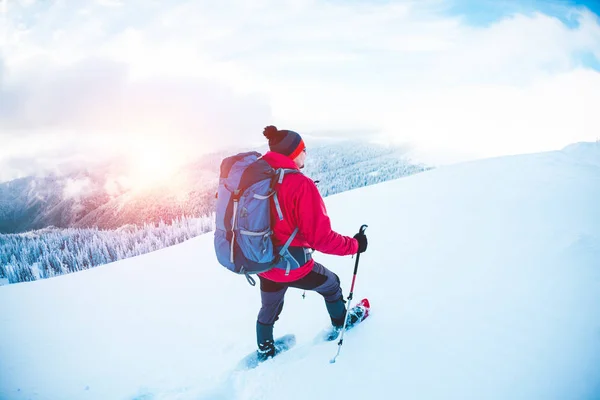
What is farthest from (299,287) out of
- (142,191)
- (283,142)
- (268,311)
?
(142,191)

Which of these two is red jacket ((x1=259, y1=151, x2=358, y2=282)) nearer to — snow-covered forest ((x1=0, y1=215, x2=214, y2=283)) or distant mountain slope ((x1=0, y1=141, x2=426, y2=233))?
distant mountain slope ((x1=0, y1=141, x2=426, y2=233))

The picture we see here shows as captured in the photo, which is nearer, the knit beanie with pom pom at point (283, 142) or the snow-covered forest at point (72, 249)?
the knit beanie with pom pom at point (283, 142)

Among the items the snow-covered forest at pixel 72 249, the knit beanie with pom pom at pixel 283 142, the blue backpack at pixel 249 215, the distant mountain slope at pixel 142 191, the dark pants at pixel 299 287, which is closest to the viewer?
the blue backpack at pixel 249 215

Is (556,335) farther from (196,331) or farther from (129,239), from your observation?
(129,239)

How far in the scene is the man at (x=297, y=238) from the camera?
262 cm

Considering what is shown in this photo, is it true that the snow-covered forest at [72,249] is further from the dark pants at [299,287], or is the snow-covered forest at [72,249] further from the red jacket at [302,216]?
the red jacket at [302,216]

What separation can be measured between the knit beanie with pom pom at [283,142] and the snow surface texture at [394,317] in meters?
2.27

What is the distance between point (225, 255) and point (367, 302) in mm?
2162

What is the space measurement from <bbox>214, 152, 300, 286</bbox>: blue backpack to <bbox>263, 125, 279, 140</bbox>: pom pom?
250mm

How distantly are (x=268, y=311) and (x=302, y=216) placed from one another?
129 centimetres

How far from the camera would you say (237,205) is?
104 inches

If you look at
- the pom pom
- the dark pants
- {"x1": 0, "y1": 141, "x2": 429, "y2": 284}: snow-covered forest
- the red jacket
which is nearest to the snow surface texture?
the dark pants

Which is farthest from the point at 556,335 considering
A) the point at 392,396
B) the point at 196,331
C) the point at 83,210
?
the point at 83,210

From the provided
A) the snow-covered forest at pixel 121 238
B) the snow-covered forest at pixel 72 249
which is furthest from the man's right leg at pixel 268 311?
the snow-covered forest at pixel 72 249
